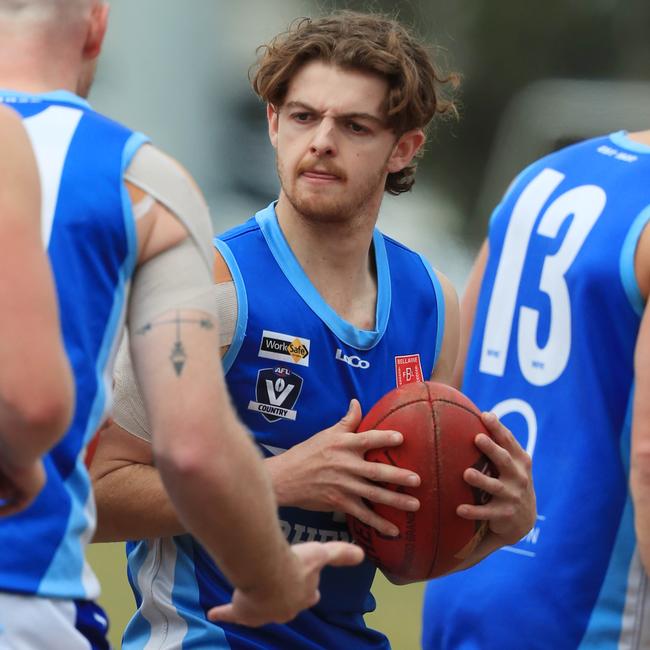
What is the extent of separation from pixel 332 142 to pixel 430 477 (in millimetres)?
920

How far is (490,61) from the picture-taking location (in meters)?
9.12

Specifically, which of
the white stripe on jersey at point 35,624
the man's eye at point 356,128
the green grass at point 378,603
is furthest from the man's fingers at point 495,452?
the green grass at point 378,603

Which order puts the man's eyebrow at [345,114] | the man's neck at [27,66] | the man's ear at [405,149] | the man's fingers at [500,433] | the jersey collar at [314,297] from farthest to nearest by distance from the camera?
the man's ear at [405,149] < the man's eyebrow at [345,114] < the jersey collar at [314,297] < the man's fingers at [500,433] < the man's neck at [27,66]

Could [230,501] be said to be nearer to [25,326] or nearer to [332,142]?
[25,326]

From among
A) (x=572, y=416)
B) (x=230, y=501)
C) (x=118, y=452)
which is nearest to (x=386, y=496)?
(x=572, y=416)

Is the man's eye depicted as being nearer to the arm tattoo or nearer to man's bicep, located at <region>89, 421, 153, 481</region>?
man's bicep, located at <region>89, 421, 153, 481</region>

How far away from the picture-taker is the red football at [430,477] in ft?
9.36

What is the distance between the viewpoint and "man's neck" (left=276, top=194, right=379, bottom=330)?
3244 millimetres

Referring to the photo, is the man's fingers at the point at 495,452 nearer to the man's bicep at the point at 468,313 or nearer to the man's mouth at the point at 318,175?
the man's bicep at the point at 468,313

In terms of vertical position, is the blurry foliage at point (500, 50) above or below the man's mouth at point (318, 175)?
above

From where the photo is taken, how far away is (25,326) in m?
1.71

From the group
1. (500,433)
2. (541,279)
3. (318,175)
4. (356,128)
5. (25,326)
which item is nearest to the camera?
(25,326)

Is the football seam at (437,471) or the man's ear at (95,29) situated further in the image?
the football seam at (437,471)

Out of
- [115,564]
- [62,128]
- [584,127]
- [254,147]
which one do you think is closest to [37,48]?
[62,128]
